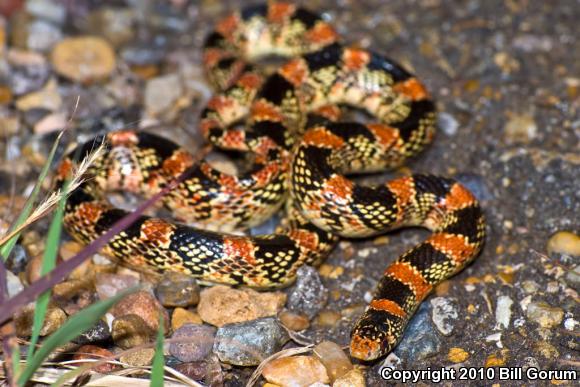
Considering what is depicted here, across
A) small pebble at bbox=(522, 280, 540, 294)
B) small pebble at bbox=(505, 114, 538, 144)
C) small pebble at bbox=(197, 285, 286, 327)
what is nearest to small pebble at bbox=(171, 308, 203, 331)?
small pebble at bbox=(197, 285, 286, 327)

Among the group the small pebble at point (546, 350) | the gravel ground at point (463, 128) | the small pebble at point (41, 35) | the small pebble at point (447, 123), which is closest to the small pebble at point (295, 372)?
the gravel ground at point (463, 128)

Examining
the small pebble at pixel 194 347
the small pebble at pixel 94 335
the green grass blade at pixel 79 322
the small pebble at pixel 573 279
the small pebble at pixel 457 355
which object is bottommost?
the small pebble at pixel 457 355

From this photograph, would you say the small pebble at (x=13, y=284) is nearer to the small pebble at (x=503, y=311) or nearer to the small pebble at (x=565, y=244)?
the small pebble at (x=503, y=311)

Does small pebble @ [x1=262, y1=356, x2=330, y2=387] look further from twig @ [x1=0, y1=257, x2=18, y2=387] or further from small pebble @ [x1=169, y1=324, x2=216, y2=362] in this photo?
twig @ [x1=0, y1=257, x2=18, y2=387]

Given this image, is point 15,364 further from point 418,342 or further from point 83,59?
point 83,59

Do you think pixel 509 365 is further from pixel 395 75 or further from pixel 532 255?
pixel 395 75

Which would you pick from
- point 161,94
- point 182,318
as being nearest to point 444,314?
point 182,318

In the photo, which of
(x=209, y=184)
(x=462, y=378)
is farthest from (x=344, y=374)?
(x=209, y=184)
